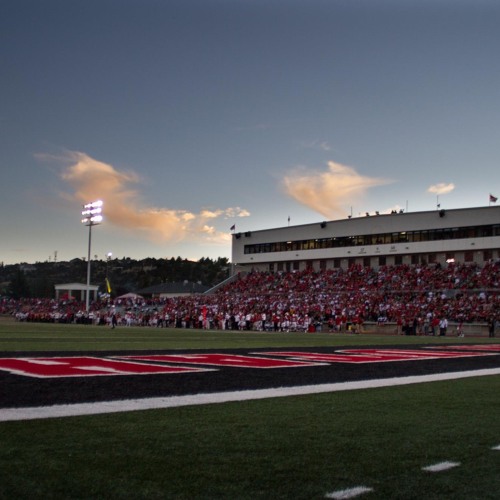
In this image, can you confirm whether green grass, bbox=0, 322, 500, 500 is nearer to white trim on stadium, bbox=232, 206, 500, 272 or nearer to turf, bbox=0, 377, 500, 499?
turf, bbox=0, 377, 500, 499

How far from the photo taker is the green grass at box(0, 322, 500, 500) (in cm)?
362

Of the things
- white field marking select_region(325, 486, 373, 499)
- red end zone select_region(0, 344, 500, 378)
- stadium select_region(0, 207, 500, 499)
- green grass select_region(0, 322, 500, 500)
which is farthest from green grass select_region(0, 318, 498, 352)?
white field marking select_region(325, 486, 373, 499)

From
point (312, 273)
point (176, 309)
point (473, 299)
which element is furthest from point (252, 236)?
point (473, 299)

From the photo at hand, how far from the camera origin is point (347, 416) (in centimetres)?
607

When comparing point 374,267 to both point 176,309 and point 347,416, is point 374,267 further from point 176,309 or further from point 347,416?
point 347,416

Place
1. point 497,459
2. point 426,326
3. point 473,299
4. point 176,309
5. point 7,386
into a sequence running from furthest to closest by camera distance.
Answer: point 176,309
point 473,299
point 426,326
point 7,386
point 497,459

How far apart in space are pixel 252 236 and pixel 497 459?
63.0 meters

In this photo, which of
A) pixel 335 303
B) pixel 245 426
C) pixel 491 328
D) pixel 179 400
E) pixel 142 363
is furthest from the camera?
pixel 335 303

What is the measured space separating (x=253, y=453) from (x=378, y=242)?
174ft

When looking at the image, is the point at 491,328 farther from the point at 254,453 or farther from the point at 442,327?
the point at 254,453

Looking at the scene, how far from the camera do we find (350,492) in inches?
142

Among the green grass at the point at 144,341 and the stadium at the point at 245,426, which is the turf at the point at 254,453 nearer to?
the stadium at the point at 245,426

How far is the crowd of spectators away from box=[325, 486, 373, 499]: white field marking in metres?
32.6

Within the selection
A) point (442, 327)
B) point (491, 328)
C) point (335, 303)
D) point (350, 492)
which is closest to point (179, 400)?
point (350, 492)
